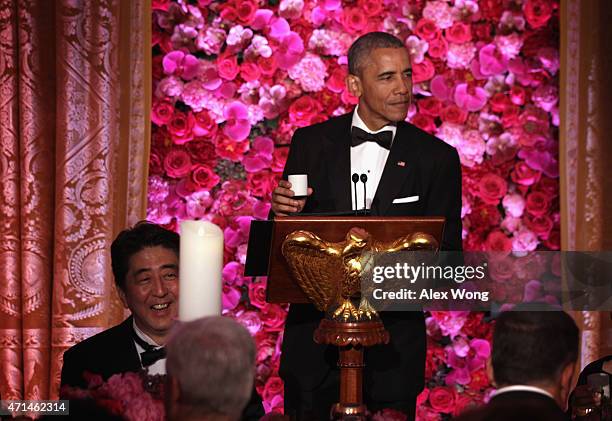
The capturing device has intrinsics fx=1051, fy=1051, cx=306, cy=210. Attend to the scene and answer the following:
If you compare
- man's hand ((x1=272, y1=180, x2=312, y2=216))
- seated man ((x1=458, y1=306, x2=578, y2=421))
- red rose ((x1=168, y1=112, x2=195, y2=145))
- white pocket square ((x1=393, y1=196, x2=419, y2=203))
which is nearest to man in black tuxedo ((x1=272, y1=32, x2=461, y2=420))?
white pocket square ((x1=393, y1=196, x2=419, y2=203))

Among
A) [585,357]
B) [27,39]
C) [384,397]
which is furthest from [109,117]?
[585,357]

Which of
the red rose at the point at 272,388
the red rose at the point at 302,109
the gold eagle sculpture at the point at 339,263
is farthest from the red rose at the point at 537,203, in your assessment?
the gold eagle sculpture at the point at 339,263

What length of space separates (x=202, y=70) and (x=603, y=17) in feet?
6.10

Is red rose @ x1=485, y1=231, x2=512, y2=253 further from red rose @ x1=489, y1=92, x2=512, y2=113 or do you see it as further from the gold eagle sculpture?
the gold eagle sculpture

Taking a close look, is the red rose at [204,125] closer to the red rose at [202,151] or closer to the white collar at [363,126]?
the red rose at [202,151]

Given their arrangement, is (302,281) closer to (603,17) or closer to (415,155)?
(415,155)

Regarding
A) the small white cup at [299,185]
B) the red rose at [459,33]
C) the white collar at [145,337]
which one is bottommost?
the white collar at [145,337]

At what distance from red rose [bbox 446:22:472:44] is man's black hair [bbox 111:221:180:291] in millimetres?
2345

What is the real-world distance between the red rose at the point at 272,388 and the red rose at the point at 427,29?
1781 millimetres

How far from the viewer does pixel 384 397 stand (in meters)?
3.18

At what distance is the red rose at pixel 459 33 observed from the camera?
16.6ft

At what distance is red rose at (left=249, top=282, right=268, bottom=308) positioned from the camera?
16.3ft

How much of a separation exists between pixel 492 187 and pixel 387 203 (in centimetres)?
180

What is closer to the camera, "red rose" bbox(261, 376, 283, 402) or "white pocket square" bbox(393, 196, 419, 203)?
"white pocket square" bbox(393, 196, 419, 203)
